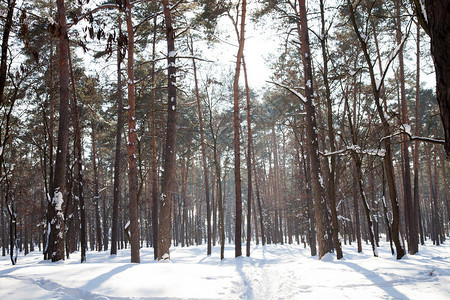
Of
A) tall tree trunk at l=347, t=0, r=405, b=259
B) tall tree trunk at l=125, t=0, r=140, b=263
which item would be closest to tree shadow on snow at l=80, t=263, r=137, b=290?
tall tree trunk at l=125, t=0, r=140, b=263

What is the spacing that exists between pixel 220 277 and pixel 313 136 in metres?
5.88

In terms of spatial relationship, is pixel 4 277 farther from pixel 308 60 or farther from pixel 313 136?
pixel 308 60

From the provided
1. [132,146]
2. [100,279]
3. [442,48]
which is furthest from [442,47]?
[132,146]

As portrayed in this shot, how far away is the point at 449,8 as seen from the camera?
208 centimetres

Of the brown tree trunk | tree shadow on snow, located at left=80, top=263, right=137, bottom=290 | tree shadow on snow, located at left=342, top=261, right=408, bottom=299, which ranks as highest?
the brown tree trunk

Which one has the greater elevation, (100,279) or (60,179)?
(60,179)

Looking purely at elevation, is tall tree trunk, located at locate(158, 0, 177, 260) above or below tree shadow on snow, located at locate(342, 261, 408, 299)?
above

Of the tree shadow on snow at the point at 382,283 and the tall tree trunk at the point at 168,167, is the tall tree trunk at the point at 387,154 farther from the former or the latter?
the tall tree trunk at the point at 168,167

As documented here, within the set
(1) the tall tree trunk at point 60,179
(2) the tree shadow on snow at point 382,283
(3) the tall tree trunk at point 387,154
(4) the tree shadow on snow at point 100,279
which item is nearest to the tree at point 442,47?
(2) the tree shadow on snow at point 382,283

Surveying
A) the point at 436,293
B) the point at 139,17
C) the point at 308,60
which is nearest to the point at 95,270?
the point at 436,293

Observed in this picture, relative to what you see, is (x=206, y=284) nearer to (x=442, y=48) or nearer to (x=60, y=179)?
(x=442, y=48)

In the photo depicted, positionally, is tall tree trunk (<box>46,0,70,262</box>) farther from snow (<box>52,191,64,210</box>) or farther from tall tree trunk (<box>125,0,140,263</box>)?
tall tree trunk (<box>125,0,140,263</box>)

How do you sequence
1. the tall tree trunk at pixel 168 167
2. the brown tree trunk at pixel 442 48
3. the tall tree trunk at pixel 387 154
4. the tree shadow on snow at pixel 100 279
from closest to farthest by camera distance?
the brown tree trunk at pixel 442 48 < the tree shadow on snow at pixel 100 279 < the tall tree trunk at pixel 387 154 < the tall tree trunk at pixel 168 167

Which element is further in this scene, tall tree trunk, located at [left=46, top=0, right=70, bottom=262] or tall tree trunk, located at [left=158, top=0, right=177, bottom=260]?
tall tree trunk, located at [left=158, top=0, right=177, bottom=260]
